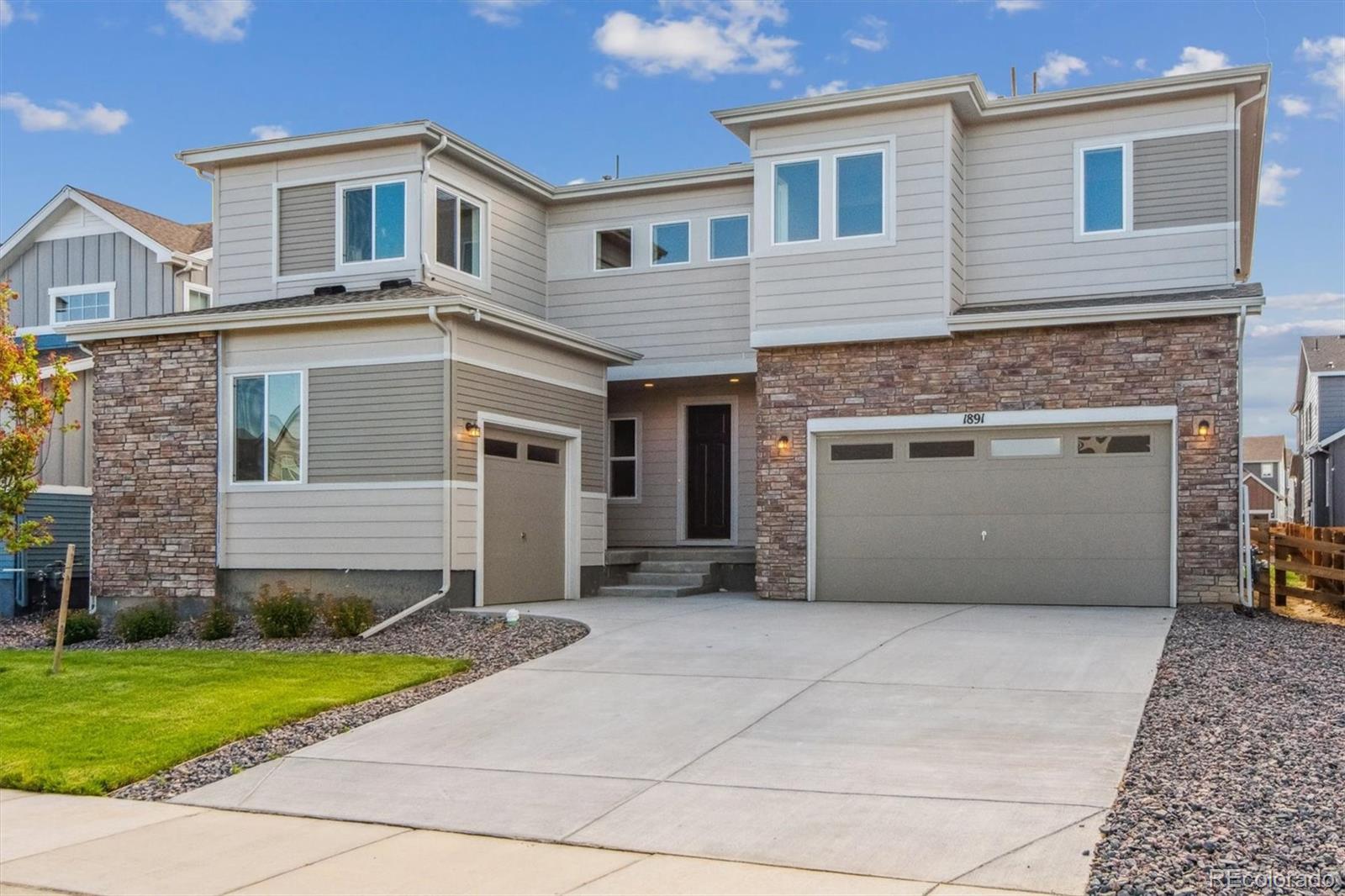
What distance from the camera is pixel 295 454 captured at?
1531 centimetres

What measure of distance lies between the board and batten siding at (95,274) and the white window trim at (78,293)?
33 mm

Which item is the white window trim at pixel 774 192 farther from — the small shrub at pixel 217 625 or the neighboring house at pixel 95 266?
the neighboring house at pixel 95 266

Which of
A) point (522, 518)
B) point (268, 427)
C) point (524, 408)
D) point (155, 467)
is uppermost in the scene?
point (524, 408)

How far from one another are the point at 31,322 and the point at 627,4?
13.5m

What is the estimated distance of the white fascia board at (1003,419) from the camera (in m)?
14.3

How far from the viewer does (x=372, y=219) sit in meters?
17.0

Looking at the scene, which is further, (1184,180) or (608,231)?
(608,231)

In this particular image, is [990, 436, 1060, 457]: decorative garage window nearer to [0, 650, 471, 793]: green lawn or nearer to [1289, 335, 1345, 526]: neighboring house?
[0, 650, 471, 793]: green lawn

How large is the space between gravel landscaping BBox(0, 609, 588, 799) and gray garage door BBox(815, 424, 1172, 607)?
174 inches

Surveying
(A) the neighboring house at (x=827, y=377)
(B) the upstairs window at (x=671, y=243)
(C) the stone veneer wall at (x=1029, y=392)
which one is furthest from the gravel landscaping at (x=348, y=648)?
(B) the upstairs window at (x=671, y=243)

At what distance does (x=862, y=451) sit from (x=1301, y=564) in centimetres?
549

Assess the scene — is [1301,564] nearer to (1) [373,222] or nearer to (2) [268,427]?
(1) [373,222]

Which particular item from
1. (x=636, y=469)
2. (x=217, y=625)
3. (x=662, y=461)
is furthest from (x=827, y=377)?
(x=217, y=625)

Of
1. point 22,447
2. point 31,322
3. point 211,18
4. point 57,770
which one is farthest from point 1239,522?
point 31,322
